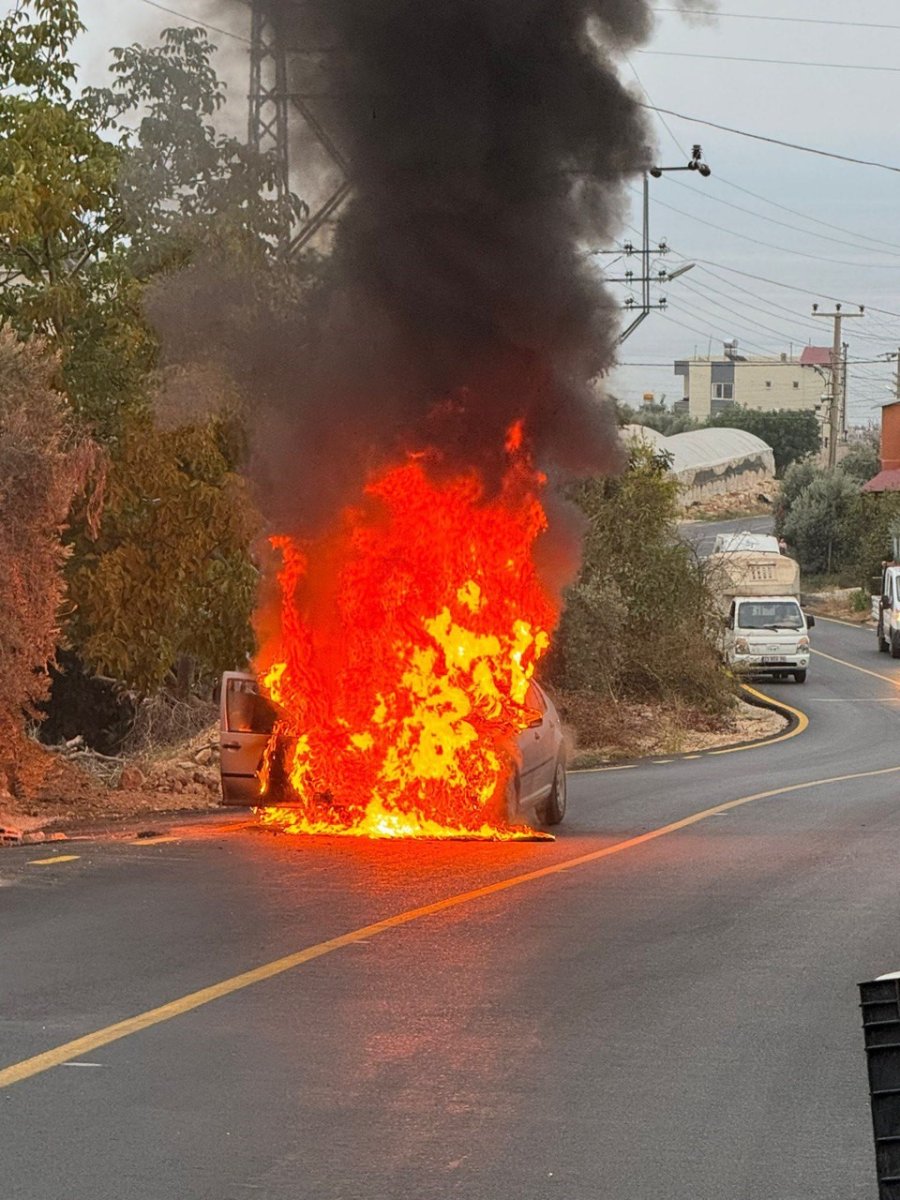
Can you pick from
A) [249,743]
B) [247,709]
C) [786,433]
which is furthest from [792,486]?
[249,743]

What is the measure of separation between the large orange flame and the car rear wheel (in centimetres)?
115

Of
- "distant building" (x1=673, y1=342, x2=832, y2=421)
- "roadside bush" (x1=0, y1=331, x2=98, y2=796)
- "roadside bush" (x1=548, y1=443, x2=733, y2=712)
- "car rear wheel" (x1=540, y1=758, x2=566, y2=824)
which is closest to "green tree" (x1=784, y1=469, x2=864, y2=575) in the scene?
"roadside bush" (x1=548, y1=443, x2=733, y2=712)

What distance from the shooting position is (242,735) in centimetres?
1579

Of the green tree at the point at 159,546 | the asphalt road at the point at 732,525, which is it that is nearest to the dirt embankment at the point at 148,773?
the green tree at the point at 159,546

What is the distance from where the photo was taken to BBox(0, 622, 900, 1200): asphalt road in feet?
19.4

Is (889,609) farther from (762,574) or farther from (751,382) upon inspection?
(751,382)

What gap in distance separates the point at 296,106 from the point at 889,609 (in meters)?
35.7

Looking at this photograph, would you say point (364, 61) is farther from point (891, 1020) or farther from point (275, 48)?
point (891, 1020)

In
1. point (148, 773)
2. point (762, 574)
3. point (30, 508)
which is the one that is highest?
point (30, 508)

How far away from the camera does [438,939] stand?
32.4 feet

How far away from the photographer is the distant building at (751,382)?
166 m

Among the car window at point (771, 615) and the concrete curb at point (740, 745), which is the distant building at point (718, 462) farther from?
the concrete curb at point (740, 745)

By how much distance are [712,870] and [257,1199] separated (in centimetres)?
799

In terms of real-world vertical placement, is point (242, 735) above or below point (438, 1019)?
above
